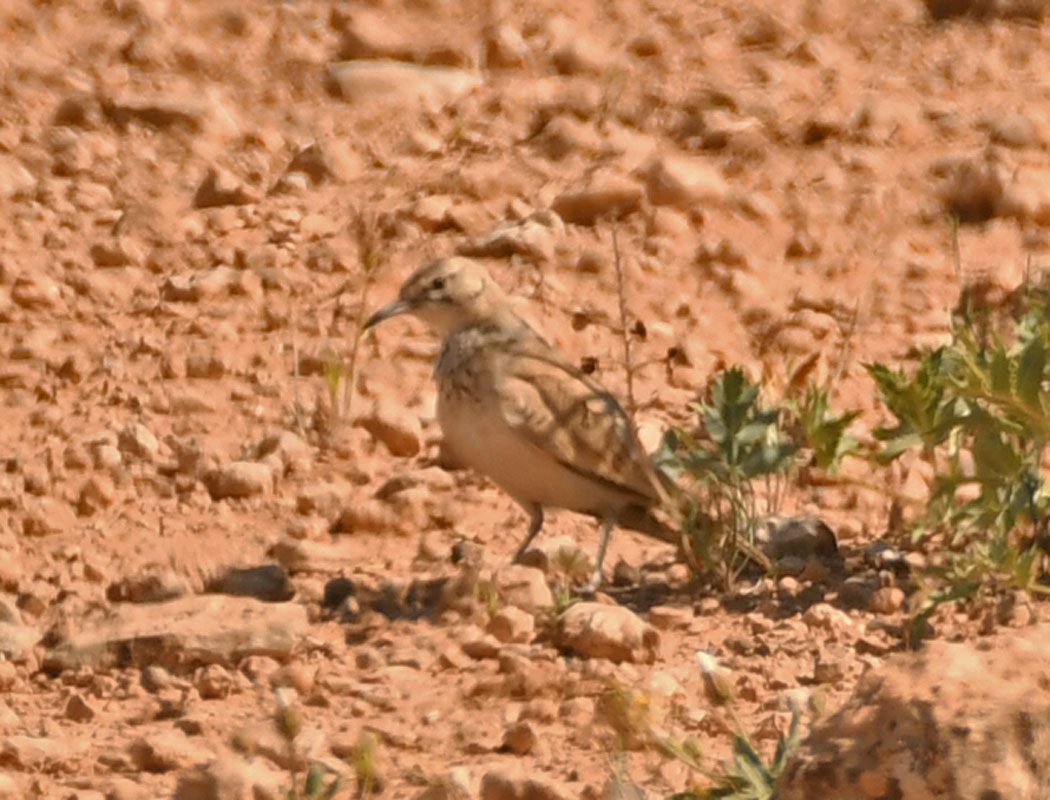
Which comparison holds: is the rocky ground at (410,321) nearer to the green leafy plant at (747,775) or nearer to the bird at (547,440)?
the bird at (547,440)

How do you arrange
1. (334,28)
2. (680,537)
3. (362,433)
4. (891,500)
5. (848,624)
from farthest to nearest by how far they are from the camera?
(334,28)
(362,433)
(891,500)
(680,537)
(848,624)

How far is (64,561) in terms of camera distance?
7098 mm

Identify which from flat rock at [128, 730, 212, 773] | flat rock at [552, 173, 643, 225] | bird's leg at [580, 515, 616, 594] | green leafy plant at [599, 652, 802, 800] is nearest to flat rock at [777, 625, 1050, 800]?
green leafy plant at [599, 652, 802, 800]

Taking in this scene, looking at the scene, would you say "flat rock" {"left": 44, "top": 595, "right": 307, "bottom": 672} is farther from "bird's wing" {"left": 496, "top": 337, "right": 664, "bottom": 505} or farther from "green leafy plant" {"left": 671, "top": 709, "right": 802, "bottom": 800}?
"green leafy plant" {"left": 671, "top": 709, "right": 802, "bottom": 800}

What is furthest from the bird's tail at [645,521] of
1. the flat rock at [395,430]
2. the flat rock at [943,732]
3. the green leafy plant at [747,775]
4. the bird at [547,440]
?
the flat rock at [943,732]

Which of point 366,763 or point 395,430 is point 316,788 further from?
point 395,430

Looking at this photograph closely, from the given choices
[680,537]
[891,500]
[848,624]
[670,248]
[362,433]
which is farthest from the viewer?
[670,248]

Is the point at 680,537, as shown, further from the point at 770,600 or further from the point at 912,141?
the point at 912,141

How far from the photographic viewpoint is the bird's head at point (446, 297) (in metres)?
7.70

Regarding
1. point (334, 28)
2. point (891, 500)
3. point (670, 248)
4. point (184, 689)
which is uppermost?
point (334, 28)

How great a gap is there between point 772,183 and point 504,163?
1.07 m

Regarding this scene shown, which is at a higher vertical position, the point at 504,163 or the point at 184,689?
the point at 504,163

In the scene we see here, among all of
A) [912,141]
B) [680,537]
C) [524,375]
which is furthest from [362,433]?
[912,141]

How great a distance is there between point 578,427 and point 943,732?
3389 millimetres
